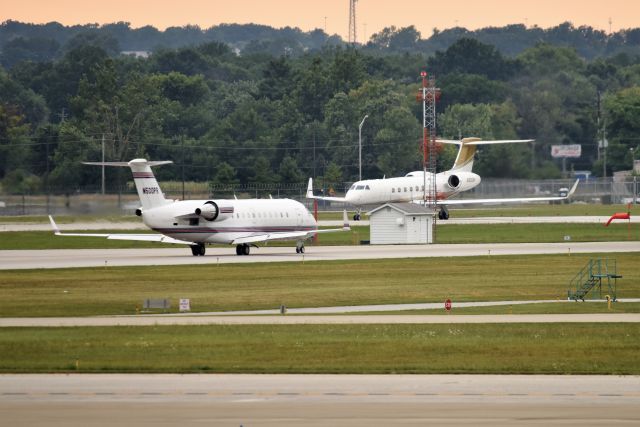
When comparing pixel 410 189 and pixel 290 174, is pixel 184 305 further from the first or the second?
pixel 290 174

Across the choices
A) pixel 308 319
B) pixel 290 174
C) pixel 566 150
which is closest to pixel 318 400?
pixel 308 319

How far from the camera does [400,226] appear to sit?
78.8 m

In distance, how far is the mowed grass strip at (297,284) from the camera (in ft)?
137

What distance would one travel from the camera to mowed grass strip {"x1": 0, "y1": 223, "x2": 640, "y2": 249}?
78.8 m

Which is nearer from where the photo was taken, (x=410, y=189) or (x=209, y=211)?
(x=209, y=211)

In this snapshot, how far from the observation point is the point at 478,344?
100ft

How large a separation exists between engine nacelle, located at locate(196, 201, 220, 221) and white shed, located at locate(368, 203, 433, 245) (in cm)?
1592

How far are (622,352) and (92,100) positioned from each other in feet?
413

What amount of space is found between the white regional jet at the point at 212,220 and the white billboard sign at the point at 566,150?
9900cm

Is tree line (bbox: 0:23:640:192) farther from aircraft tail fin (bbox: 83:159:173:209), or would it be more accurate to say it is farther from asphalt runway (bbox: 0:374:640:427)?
asphalt runway (bbox: 0:374:640:427)

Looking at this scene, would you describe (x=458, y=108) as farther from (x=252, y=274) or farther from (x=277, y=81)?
(x=252, y=274)

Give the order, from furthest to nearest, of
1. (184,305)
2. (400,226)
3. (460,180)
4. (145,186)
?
(460,180)
(400,226)
(145,186)
(184,305)

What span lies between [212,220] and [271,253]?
6.22 meters

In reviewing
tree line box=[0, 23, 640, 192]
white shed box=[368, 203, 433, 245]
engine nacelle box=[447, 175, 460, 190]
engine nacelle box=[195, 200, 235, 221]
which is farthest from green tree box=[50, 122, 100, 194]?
engine nacelle box=[195, 200, 235, 221]
